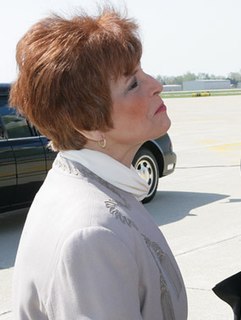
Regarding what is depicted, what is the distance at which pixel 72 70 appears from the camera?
1574 millimetres

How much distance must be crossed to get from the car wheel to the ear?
22.0ft

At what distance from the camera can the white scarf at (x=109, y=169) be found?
1.65 meters

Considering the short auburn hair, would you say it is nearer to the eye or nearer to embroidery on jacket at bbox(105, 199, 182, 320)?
the eye

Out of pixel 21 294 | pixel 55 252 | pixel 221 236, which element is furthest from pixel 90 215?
pixel 221 236

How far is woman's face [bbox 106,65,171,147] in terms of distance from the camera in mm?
1655

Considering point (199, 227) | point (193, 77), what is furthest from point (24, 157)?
point (193, 77)

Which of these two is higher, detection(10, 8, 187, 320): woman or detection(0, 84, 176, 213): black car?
detection(10, 8, 187, 320): woman

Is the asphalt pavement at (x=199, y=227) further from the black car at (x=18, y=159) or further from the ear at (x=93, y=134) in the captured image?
the ear at (x=93, y=134)

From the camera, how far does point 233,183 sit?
1011 centimetres

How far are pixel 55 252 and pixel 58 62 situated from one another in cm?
45

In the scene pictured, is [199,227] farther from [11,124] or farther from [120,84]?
[120,84]

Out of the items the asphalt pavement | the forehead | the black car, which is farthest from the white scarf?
the black car

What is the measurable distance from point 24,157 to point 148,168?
7.01 ft

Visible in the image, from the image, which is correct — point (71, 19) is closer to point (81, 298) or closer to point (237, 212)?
point (81, 298)
